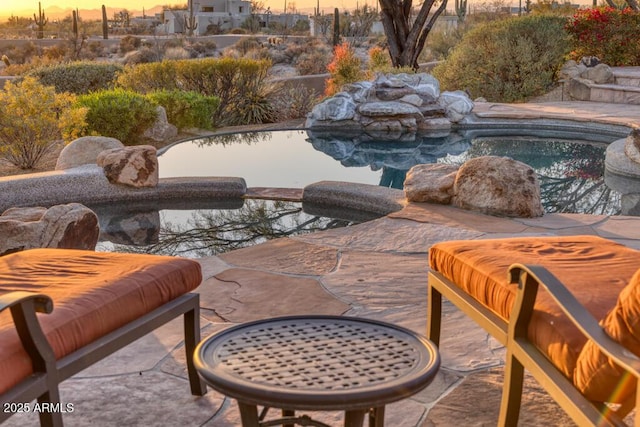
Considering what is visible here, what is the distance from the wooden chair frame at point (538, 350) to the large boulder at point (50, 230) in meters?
3.11

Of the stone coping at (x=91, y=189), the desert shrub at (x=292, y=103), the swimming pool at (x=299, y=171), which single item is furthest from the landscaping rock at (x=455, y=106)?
the stone coping at (x=91, y=189)

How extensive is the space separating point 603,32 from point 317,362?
16.7 meters

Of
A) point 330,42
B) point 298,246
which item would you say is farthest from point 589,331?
point 330,42

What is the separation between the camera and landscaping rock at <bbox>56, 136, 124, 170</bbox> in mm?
7852

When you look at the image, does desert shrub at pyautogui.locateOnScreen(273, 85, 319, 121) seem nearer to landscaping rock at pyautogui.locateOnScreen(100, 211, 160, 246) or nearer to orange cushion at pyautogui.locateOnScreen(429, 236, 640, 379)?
landscaping rock at pyautogui.locateOnScreen(100, 211, 160, 246)

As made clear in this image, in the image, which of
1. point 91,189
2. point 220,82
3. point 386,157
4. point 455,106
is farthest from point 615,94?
point 91,189

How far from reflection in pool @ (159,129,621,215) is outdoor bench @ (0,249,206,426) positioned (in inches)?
194

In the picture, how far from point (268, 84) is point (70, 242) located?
9291 millimetres

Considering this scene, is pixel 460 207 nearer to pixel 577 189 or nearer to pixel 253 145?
pixel 577 189

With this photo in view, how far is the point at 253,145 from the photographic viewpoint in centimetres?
1075

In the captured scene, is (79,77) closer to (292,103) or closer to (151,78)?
(151,78)

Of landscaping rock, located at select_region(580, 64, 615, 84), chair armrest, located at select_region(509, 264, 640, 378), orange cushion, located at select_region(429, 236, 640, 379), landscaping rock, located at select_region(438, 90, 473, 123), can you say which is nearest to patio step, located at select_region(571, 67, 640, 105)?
landscaping rock, located at select_region(580, 64, 615, 84)

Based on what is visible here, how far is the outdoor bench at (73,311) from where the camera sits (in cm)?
201

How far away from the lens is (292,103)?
13.9m
